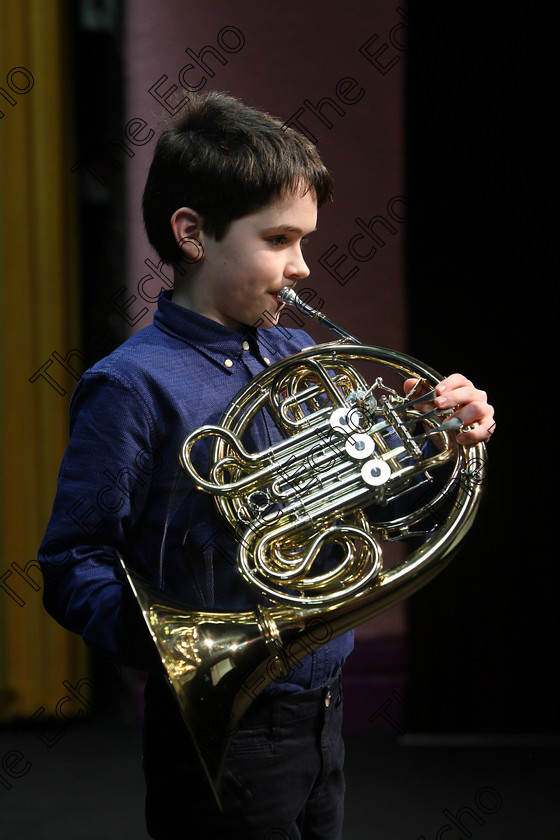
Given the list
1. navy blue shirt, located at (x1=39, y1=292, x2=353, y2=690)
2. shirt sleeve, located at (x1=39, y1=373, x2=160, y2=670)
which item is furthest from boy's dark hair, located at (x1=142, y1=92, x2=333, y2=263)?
shirt sleeve, located at (x1=39, y1=373, x2=160, y2=670)

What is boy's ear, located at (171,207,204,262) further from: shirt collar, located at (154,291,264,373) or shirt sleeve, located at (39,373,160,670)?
shirt sleeve, located at (39,373,160,670)

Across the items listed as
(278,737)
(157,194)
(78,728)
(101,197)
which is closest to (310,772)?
(278,737)

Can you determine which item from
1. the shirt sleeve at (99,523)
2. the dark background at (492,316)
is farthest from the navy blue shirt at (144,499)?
the dark background at (492,316)

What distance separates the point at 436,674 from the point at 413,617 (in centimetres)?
14

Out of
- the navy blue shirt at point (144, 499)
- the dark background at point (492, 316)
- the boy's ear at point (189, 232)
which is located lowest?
the dark background at point (492, 316)

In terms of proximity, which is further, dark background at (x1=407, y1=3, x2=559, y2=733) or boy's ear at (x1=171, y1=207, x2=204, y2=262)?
dark background at (x1=407, y1=3, x2=559, y2=733)

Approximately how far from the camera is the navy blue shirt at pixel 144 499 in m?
0.79

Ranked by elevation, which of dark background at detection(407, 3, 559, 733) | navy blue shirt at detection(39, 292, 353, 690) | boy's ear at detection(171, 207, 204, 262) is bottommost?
dark background at detection(407, 3, 559, 733)

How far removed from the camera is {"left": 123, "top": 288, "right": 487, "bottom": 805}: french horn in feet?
2.57

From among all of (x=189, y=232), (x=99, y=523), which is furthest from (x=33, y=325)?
(x=99, y=523)

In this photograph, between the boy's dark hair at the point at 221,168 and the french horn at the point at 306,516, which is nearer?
the french horn at the point at 306,516

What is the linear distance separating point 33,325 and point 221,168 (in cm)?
122

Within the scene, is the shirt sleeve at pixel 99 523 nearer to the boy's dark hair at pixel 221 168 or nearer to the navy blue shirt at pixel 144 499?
the navy blue shirt at pixel 144 499

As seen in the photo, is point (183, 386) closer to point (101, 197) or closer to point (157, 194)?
point (157, 194)
